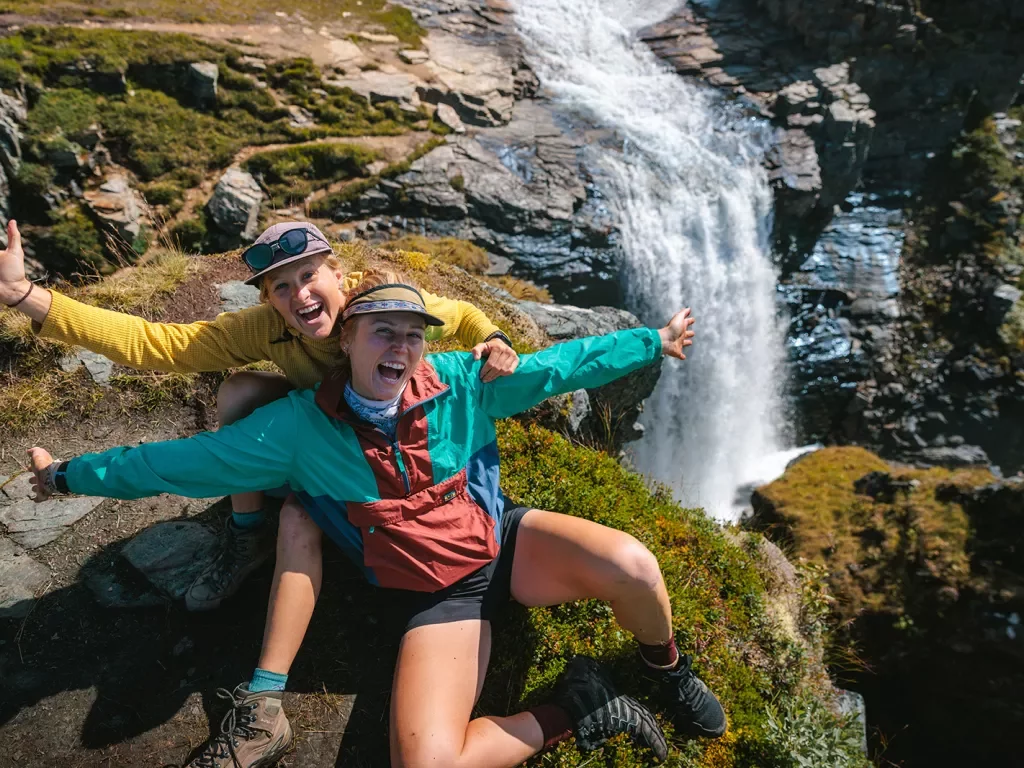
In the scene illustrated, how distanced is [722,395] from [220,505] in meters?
13.3

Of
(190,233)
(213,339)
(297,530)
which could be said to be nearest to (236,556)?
(297,530)

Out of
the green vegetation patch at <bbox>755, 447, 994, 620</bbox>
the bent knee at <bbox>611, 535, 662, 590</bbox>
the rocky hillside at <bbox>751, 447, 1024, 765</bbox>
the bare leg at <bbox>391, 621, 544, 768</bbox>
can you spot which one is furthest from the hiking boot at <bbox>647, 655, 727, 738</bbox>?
the green vegetation patch at <bbox>755, 447, 994, 620</bbox>

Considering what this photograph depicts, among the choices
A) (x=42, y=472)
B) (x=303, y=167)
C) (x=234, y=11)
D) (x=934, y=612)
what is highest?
(x=234, y=11)

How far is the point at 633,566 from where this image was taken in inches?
129

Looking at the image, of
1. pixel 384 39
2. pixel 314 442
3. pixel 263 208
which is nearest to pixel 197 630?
pixel 314 442

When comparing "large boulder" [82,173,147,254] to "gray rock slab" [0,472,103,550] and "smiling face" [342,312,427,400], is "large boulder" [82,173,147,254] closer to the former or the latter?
"gray rock slab" [0,472,103,550]

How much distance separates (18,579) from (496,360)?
11.4 ft

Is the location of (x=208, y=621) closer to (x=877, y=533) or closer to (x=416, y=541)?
(x=416, y=541)

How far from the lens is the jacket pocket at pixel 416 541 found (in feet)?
10.7

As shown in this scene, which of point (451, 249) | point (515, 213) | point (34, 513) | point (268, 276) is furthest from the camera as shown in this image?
point (515, 213)

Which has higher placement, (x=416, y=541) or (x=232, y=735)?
(x=416, y=541)

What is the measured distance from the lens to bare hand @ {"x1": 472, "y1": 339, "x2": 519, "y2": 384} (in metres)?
3.46

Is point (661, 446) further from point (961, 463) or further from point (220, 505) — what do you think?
point (220, 505)

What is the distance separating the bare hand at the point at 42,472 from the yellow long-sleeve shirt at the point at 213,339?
1.85ft
